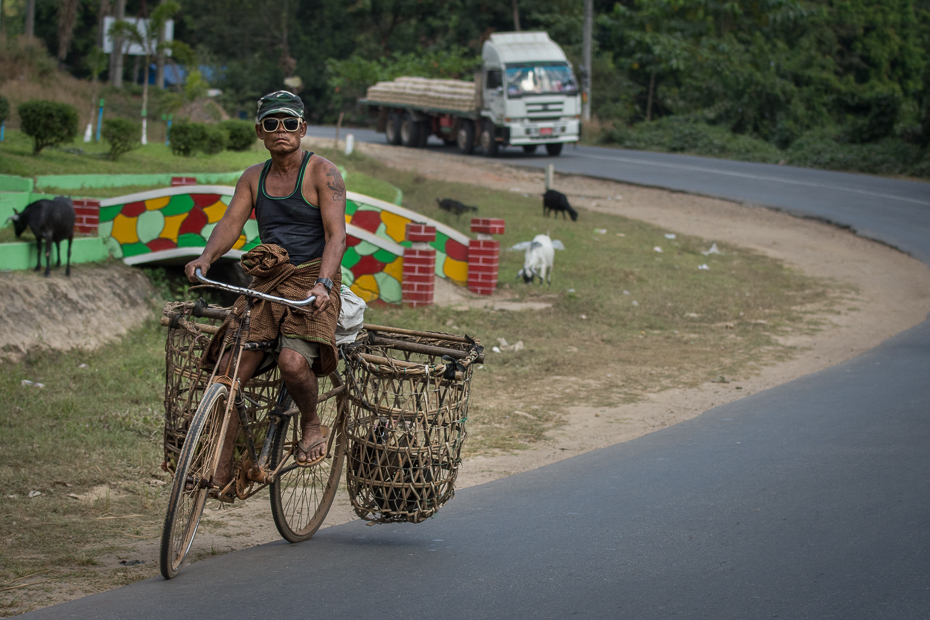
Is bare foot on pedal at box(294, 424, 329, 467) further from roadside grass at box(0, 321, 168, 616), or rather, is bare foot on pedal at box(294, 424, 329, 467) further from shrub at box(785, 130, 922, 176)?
shrub at box(785, 130, 922, 176)

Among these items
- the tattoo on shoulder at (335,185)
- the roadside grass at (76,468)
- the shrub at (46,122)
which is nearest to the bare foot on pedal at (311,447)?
the roadside grass at (76,468)

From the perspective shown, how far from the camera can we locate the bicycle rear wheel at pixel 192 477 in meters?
3.71

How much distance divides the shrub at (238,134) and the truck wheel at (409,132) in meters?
11.5

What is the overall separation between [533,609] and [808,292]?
412 inches

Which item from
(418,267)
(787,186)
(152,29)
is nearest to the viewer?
(418,267)

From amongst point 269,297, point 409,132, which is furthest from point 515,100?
point 269,297

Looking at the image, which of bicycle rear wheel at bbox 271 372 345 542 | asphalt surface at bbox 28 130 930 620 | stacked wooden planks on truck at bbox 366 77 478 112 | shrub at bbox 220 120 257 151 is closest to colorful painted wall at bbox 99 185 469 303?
asphalt surface at bbox 28 130 930 620

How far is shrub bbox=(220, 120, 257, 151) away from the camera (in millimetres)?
21500

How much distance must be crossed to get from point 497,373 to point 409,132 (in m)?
25.6

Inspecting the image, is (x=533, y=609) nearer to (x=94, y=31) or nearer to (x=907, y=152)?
(x=907, y=152)

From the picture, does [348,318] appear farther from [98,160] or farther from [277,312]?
[98,160]

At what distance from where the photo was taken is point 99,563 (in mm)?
4270

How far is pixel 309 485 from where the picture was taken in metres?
4.92

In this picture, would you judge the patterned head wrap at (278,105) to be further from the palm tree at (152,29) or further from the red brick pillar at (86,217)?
the palm tree at (152,29)
